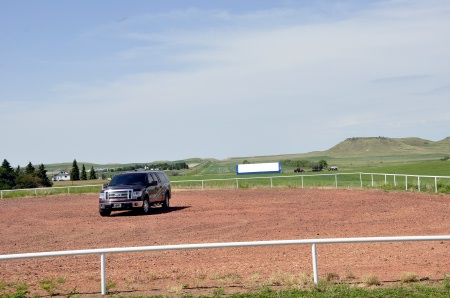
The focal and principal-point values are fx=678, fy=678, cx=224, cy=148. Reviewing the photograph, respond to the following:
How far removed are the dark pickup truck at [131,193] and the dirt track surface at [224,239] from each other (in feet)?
2.04

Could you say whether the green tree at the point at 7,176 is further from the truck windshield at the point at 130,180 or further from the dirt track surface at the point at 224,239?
the truck windshield at the point at 130,180

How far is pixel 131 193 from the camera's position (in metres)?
28.2

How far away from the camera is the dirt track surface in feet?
41.2

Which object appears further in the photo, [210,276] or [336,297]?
[210,276]

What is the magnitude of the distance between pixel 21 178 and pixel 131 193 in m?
78.6

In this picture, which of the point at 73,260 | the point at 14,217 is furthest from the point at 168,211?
the point at 73,260

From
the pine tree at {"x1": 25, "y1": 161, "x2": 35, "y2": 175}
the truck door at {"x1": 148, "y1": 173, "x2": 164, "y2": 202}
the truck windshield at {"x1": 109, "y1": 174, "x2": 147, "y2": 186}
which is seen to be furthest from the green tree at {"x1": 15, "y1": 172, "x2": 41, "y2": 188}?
the truck windshield at {"x1": 109, "y1": 174, "x2": 147, "y2": 186}

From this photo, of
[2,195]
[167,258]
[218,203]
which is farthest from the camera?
[2,195]

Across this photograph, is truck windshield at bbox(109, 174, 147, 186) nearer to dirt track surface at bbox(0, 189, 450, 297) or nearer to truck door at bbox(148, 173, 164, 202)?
truck door at bbox(148, 173, 164, 202)

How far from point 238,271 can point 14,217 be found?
19885 mm

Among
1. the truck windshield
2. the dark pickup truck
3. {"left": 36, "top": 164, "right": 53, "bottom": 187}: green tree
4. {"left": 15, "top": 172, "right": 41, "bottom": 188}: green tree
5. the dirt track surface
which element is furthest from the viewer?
{"left": 36, "top": 164, "right": 53, "bottom": 187}: green tree

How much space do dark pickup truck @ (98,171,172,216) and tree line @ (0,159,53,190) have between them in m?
71.1

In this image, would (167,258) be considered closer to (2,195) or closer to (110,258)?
(110,258)

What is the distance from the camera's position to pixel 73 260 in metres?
16.1
